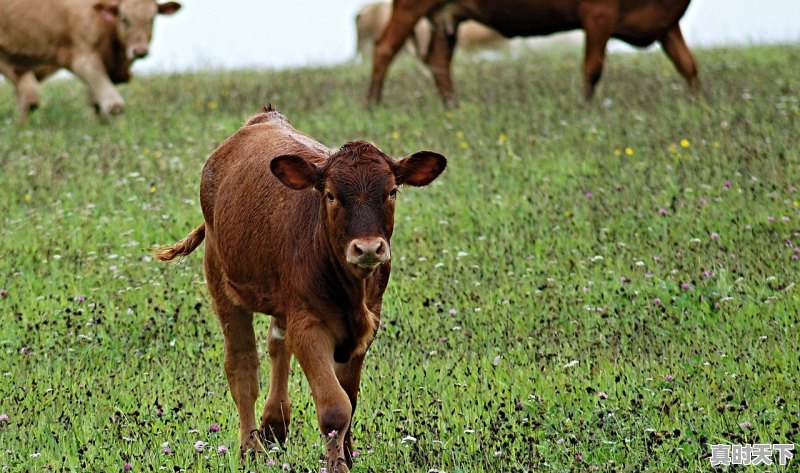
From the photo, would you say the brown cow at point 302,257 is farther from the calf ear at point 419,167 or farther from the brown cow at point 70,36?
the brown cow at point 70,36

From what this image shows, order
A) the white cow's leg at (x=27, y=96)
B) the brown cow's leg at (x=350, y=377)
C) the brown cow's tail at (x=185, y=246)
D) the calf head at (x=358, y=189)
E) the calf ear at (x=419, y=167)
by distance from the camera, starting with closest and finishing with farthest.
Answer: the calf head at (x=358, y=189)
the calf ear at (x=419, y=167)
the brown cow's leg at (x=350, y=377)
the brown cow's tail at (x=185, y=246)
the white cow's leg at (x=27, y=96)

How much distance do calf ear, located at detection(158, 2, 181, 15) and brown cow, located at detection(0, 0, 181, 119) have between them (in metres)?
0.37

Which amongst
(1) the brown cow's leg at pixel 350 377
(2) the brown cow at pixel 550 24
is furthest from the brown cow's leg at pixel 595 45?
(1) the brown cow's leg at pixel 350 377

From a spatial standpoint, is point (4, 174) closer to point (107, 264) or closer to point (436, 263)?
point (107, 264)

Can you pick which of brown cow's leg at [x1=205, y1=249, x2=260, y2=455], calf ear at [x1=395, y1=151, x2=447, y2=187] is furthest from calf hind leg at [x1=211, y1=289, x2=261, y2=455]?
calf ear at [x1=395, y1=151, x2=447, y2=187]

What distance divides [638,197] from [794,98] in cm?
420

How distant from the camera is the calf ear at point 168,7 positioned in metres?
16.6

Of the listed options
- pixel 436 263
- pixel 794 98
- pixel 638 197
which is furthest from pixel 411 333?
pixel 794 98

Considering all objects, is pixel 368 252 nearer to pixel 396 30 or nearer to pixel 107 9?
pixel 396 30

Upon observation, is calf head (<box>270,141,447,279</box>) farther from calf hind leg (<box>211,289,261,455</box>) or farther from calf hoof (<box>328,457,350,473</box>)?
calf hind leg (<box>211,289,261,455</box>)

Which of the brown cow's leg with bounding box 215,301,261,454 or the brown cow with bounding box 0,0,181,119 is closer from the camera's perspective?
the brown cow's leg with bounding box 215,301,261,454

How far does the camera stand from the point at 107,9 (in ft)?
52.1

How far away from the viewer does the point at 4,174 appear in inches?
508

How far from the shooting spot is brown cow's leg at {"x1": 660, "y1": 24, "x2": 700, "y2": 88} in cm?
Result: 1495
